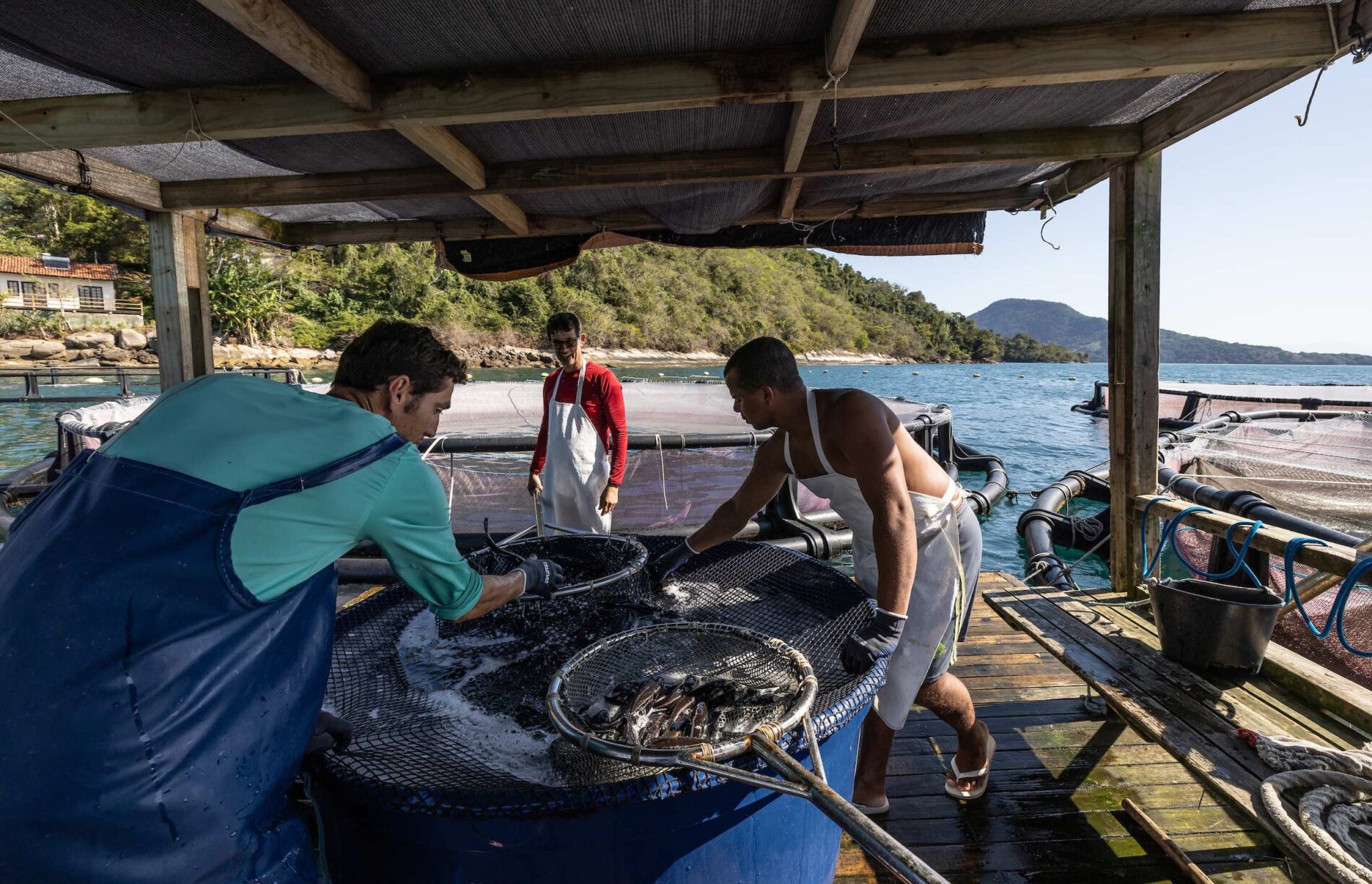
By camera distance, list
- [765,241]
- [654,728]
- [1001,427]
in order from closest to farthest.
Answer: [654,728] < [765,241] < [1001,427]

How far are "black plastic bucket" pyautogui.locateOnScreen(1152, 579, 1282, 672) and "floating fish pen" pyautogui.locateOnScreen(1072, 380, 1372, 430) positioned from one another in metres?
11.9

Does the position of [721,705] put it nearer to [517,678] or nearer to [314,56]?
[517,678]

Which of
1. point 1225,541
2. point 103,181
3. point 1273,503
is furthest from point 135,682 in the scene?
point 1273,503

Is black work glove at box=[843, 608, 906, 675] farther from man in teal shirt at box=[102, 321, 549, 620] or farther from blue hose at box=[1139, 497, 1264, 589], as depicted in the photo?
blue hose at box=[1139, 497, 1264, 589]

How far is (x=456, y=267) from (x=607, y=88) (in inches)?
109

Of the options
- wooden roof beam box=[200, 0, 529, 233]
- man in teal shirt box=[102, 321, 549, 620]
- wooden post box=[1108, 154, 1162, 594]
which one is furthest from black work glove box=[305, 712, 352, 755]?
wooden post box=[1108, 154, 1162, 594]

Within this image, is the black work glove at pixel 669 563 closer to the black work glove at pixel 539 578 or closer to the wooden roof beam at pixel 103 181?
the black work glove at pixel 539 578

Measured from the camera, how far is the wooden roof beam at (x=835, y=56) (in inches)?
76.7

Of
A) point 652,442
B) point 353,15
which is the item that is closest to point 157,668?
point 353,15

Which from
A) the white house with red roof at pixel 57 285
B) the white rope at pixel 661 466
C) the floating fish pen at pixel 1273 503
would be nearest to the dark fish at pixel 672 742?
the floating fish pen at pixel 1273 503

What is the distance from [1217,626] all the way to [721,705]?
7.27ft

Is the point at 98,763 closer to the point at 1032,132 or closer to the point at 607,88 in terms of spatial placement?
the point at 607,88

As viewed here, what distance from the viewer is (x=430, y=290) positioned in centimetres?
4753

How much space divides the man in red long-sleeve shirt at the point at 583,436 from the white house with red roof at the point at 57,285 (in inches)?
2081
